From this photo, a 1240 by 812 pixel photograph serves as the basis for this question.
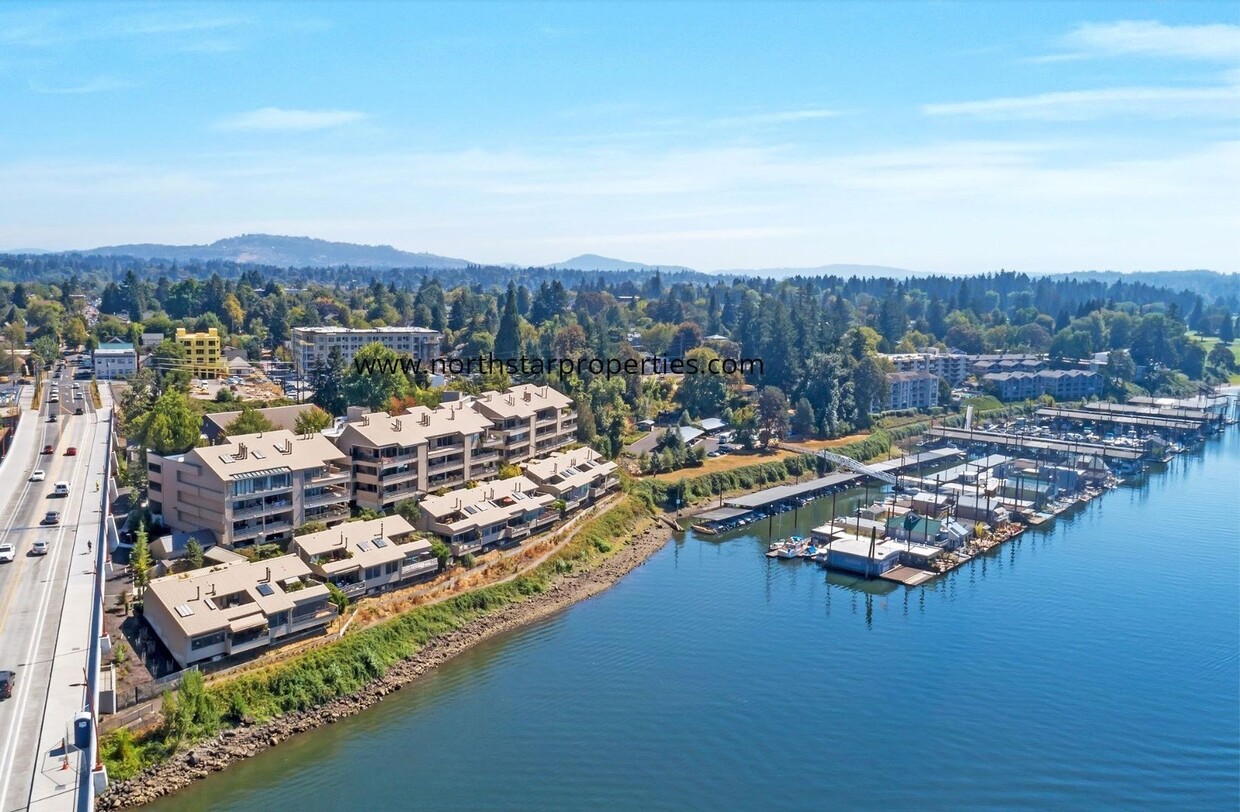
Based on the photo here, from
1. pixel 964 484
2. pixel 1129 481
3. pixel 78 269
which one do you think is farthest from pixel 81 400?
pixel 78 269

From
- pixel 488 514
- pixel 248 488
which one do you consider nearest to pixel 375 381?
pixel 488 514

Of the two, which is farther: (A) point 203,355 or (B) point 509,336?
(B) point 509,336

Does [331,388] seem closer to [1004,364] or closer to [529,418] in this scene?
[529,418]

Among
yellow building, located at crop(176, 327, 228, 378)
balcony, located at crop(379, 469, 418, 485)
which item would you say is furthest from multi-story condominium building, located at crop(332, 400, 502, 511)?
yellow building, located at crop(176, 327, 228, 378)

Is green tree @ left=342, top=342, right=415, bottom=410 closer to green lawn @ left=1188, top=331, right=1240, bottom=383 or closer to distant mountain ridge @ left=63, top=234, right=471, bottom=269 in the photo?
green lawn @ left=1188, top=331, right=1240, bottom=383

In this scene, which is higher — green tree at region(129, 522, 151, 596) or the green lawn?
the green lawn

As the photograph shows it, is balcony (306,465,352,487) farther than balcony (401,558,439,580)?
Yes

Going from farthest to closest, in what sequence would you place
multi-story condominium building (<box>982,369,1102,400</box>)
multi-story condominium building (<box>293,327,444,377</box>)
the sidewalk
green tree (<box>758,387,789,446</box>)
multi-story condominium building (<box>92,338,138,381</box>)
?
multi-story condominium building (<box>982,369,1102,400</box>) → multi-story condominium building (<box>293,327,444,377</box>) → multi-story condominium building (<box>92,338,138,381</box>) → green tree (<box>758,387,789,446</box>) → the sidewalk
